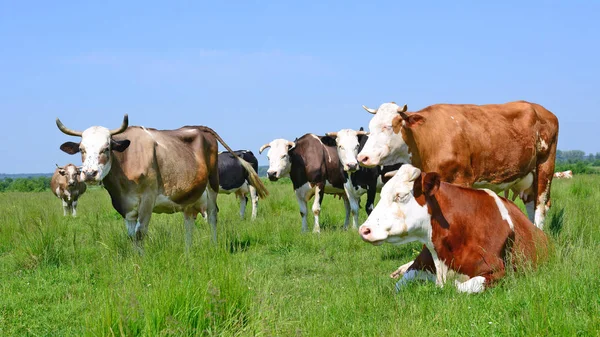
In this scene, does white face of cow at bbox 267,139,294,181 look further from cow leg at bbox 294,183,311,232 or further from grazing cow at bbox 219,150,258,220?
grazing cow at bbox 219,150,258,220

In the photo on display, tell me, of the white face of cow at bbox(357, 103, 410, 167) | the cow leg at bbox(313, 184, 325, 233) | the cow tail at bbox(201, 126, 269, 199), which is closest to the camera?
the white face of cow at bbox(357, 103, 410, 167)

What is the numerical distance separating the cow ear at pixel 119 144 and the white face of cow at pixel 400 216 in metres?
3.97

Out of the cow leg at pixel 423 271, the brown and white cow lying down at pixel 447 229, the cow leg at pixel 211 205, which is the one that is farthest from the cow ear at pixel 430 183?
the cow leg at pixel 211 205

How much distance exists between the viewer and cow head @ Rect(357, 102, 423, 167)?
7.40m

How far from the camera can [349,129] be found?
13312mm

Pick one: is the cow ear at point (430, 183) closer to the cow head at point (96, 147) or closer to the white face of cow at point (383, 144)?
the white face of cow at point (383, 144)

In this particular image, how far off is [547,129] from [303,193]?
19.8ft

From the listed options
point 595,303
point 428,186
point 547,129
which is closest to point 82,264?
point 428,186

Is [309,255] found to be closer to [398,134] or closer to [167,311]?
[398,134]

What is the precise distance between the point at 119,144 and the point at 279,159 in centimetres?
612

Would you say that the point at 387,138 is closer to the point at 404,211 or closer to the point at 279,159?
the point at 404,211

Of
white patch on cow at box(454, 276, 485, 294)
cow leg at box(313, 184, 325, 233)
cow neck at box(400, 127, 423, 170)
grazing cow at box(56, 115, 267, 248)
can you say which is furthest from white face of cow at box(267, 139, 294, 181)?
white patch on cow at box(454, 276, 485, 294)

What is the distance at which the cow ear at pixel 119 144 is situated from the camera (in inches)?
322

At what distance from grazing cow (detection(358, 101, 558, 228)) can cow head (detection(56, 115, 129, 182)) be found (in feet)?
10.8
